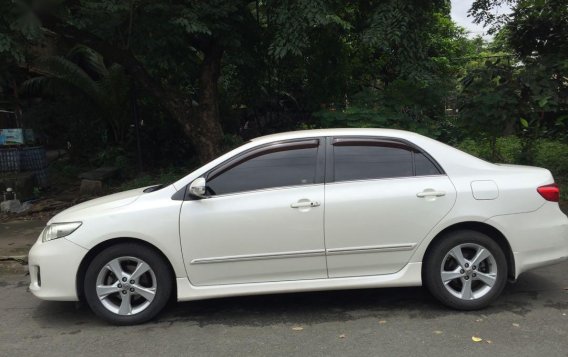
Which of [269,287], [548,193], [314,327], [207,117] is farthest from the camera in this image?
[207,117]

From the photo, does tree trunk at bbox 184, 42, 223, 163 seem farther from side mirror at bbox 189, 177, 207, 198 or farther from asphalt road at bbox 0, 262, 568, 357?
side mirror at bbox 189, 177, 207, 198

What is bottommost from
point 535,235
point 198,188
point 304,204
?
point 535,235

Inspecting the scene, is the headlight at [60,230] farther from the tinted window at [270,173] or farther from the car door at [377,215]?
the car door at [377,215]

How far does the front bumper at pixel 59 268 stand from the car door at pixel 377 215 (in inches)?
83.7

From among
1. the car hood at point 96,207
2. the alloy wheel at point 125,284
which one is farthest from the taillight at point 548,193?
the car hood at point 96,207

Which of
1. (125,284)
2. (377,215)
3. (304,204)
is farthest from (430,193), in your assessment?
(125,284)

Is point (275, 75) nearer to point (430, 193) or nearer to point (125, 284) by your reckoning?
point (430, 193)

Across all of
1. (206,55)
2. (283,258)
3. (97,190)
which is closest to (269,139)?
(283,258)

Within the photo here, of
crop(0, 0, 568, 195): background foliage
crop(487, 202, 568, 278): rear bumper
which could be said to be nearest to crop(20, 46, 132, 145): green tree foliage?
crop(0, 0, 568, 195): background foliage

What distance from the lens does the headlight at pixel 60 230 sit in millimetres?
4414

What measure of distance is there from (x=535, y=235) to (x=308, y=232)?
6.46ft

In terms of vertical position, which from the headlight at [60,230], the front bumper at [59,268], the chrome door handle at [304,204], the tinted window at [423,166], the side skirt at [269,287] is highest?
the tinted window at [423,166]

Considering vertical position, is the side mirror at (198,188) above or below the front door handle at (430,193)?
above

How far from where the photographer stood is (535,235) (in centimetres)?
451
